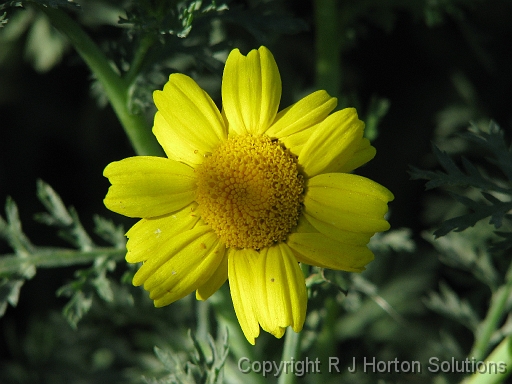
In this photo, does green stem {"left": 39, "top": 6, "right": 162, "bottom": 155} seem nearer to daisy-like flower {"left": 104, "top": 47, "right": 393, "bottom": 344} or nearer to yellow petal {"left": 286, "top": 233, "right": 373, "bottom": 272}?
daisy-like flower {"left": 104, "top": 47, "right": 393, "bottom": 344}

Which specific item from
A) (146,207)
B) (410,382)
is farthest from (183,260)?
(410,382)

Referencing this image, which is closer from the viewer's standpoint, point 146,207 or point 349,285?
point 146,207

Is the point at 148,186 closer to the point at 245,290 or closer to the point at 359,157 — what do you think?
the point at 245,290

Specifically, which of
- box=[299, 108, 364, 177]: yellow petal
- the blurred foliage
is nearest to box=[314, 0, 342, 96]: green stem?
the blurred foliage

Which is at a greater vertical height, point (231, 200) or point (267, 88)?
point (267, 88)

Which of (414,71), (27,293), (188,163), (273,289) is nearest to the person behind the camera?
(273,289)

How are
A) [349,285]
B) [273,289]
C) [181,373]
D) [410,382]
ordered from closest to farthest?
1. [273,289]
2. [181,373]
3. [349,285]
4. [410,382]

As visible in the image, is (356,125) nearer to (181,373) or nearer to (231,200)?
(231,200)

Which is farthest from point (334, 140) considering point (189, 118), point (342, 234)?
point (189, 118)
